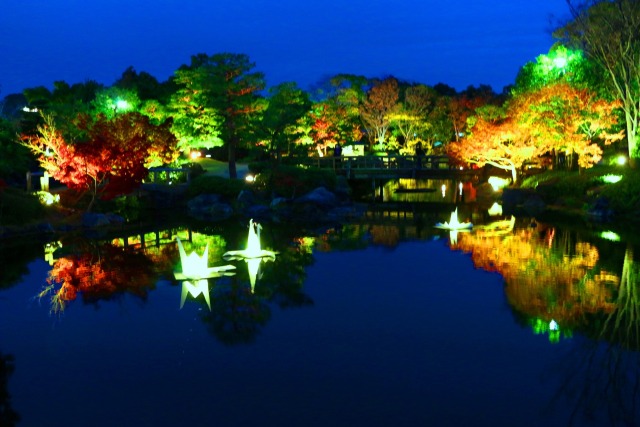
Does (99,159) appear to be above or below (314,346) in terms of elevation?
above

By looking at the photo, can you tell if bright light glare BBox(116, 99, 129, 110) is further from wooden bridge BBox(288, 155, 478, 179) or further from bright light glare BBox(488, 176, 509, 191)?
bright light glare BBox(488, 176, 509, 191)

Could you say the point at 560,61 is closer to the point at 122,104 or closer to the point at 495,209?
the point at 495,209

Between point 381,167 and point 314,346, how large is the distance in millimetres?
32537

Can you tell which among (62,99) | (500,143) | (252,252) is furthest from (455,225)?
(62,99)

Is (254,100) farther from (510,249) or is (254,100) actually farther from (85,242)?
(510,249)

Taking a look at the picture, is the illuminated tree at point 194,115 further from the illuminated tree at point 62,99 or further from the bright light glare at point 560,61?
the bright light glare at point 560,61

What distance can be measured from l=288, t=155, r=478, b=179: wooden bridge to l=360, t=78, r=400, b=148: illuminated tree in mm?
8234

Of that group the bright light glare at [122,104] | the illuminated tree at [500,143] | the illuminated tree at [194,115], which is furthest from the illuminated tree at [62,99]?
the illuminated tree at [500,143]

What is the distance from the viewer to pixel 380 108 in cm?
5138

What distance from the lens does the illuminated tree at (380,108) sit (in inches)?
2008

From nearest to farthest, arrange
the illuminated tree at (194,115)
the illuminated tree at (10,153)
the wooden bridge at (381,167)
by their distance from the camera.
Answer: the illuminated tree at (10,153), the illuminated tree at (194,115), the wooden bridge at (381,167)

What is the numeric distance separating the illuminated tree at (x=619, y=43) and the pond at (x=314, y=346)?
Answer: 14215mm

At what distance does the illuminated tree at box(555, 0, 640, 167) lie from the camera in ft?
93.9

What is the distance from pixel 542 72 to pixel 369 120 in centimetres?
1697
